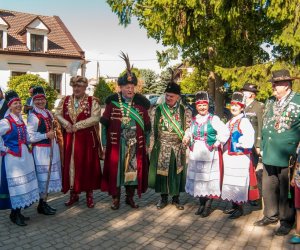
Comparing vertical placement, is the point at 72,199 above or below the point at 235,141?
below

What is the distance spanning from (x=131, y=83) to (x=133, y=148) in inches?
41.4

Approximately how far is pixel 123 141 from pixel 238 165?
6.00 ft

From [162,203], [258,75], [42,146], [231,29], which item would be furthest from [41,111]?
[231,29]

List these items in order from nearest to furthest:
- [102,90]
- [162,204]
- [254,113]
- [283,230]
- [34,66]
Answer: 1. [283,230]
2. [162,204]
3. [254,113]
4. [102,90]
5. [34,66]

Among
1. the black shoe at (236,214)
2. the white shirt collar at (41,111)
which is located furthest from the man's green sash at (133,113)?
the black shoe at (236,214)

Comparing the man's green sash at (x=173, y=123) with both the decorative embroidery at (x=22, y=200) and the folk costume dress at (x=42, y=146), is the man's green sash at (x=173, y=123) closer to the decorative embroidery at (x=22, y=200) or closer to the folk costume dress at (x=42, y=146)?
the folk costume dress at (x=42, y=146)

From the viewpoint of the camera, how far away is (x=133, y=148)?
5.48 m

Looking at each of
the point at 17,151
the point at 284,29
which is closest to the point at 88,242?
the point at 17,151

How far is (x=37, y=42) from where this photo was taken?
27875 mm

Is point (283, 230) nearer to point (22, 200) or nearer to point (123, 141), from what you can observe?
point (123, 141)

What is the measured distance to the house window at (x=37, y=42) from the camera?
27.7 m

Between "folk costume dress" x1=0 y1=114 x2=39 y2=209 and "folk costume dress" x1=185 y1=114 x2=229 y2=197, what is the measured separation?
245cm

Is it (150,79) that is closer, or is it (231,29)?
(231,29)

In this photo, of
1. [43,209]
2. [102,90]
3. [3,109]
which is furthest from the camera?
[102,90]
